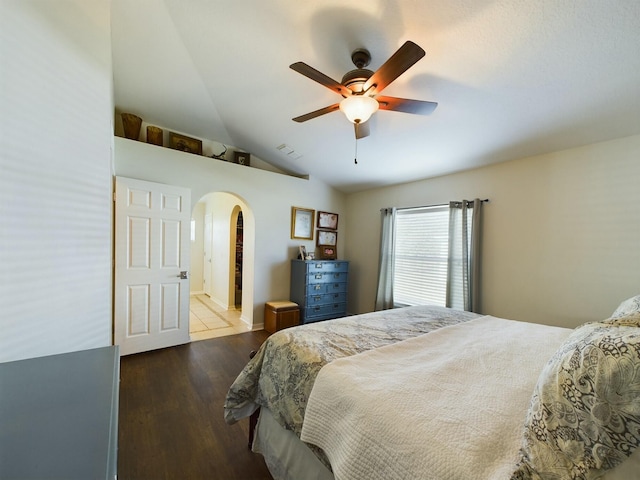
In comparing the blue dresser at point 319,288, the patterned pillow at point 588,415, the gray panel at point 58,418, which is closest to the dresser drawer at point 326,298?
the blue dresser at point 319,288

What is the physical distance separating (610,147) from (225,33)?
3.46 m

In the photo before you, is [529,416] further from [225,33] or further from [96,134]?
[225,33]

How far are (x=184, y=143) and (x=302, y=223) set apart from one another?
203 cm

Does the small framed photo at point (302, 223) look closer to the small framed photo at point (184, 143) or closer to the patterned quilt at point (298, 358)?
the small framed photo at point (184, 143)

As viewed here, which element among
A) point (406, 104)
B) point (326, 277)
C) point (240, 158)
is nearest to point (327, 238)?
point (326, 277)

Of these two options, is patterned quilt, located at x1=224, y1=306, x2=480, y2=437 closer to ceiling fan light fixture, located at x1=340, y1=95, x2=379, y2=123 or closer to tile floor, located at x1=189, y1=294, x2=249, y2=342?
ceiling fan light fixture, located at x1=340, y1=95, x2=379, y2=123

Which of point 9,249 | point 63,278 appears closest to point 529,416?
point 9,249

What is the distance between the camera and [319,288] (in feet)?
13.2

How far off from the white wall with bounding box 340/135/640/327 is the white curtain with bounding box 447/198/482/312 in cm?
12

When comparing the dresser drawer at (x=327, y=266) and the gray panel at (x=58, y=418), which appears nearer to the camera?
the gray panel at (x=58, y=418)

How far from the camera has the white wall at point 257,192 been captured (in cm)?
307

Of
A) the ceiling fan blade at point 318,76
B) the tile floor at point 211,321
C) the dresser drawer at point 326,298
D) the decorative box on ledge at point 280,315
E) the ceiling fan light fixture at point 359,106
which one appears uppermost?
the ceiling fan blade at point 318,76

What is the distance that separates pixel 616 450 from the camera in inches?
22.7

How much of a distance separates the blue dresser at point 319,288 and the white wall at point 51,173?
99.5 inches
